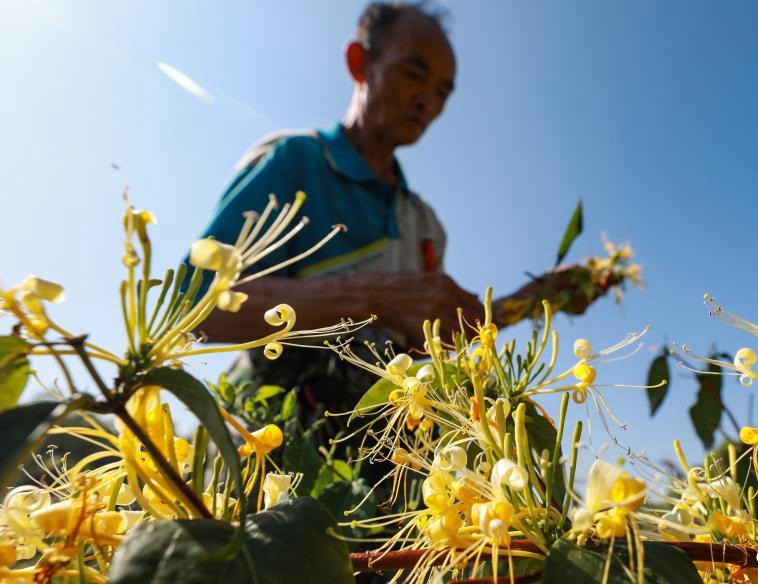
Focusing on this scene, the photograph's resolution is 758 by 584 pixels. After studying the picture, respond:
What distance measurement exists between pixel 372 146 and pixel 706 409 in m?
1.39

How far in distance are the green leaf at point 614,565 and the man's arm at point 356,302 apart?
1.14 metres

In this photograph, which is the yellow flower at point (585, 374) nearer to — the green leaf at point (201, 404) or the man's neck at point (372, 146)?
the green leaf at point (201, 404)

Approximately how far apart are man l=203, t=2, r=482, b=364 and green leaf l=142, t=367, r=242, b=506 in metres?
0.92

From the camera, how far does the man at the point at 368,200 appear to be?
57.3 inches

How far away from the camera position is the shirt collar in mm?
Result: 1831

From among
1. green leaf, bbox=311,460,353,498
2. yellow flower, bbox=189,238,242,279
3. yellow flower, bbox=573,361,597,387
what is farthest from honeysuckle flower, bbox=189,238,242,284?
green leaf, bbox=311,460,353,498

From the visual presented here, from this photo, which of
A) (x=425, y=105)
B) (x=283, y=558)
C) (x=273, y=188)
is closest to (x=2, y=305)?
(x=283, y=558)

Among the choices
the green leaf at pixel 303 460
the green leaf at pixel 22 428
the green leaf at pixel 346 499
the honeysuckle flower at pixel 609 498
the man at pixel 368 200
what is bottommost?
the green leaf at pixel 346 499

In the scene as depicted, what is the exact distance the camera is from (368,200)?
1909 mm

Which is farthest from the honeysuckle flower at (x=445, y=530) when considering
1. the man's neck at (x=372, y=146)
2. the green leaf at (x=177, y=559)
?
the man's neck at (x=372, y=146)

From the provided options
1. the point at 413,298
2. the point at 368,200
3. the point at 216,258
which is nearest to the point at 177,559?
the point at 216,258

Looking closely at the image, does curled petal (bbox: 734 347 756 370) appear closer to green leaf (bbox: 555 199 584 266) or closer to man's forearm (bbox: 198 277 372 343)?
green leaf (bbox: 555 199 584 266)

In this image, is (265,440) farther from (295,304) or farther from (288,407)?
(295,304)

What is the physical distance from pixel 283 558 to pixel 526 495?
0.13 meters
